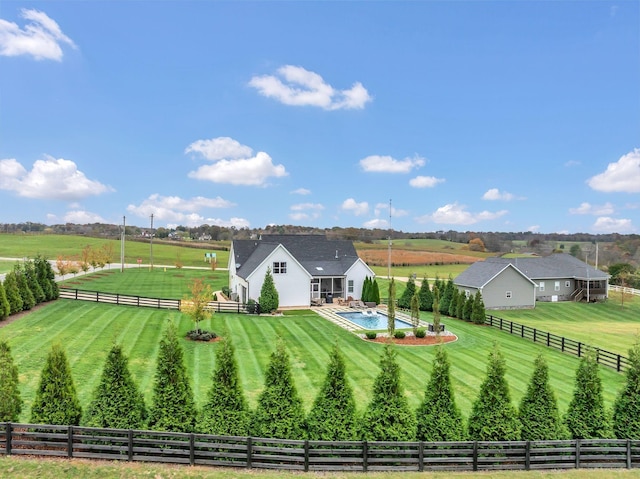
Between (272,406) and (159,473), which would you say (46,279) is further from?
(272,406)

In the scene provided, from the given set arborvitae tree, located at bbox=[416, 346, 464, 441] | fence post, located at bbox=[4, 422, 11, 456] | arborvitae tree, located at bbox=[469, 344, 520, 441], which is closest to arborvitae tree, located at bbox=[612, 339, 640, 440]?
arborvitae tree, located at bbox=[469, 344, 520, 441]

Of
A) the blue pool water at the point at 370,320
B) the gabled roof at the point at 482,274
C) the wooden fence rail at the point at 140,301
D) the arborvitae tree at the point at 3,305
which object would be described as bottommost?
the blue pool water at the point at 370,320

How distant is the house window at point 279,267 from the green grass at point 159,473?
26.3m

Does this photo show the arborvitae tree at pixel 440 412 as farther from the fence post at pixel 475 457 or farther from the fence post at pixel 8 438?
the fence post at pixel 8 438

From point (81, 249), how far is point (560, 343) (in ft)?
291

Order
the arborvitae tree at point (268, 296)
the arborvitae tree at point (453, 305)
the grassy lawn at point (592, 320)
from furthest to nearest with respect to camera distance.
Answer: the arborvitae tree at point (453, 305) < the arborvitae tree at point (268, 296) < the grassy lawn at point (592, 320)

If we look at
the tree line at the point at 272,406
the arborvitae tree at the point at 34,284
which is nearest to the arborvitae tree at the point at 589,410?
the tree line at the point at 272,406

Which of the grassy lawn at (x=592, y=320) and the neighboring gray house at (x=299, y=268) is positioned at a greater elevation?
the neighboring gray house at (x=299, y=268)

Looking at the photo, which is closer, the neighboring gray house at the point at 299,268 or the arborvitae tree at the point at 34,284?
the arborvitae tree at the point at 34,284

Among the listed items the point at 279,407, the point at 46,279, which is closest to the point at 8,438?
the point at 279,407

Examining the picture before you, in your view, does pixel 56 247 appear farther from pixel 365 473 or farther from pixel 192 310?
pixel 365 473

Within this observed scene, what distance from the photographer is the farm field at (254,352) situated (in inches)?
603

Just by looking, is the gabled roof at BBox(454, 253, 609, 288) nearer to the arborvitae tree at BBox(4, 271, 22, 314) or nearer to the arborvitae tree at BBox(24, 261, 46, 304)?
the arborvitae tree at BBox(24, 261, 46, 304)

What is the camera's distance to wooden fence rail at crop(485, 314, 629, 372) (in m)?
20.6
